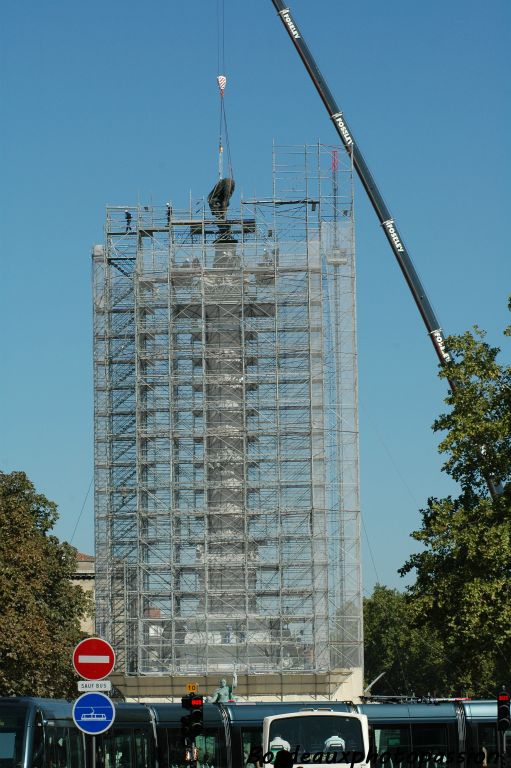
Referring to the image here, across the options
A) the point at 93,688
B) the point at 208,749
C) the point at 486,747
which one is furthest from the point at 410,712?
the point at 93,688

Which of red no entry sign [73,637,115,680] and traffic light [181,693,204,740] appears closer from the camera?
red no entry sign [73,637,115,680]

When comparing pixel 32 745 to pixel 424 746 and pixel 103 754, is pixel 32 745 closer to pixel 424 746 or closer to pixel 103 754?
pixel 103 754

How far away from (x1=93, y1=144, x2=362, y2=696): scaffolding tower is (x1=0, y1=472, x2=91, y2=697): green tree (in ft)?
6.00

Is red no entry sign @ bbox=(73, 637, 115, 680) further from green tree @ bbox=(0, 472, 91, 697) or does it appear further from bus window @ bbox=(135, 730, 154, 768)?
green tree @ bbox=(0, 472, 91, 697)

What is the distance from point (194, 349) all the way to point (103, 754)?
3556 cm

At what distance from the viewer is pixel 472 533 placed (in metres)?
40.4

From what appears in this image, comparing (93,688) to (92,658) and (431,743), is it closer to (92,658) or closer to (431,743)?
(92,658)

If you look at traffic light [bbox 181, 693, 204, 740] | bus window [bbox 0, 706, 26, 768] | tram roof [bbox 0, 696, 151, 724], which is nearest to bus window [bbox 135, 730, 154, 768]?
tram roof [bbox 0, 696, 151, 724]

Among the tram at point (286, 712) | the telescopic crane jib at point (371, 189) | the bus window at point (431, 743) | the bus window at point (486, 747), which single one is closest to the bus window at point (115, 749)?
the tram at point (286, 712)

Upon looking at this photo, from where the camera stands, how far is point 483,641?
40031 mm

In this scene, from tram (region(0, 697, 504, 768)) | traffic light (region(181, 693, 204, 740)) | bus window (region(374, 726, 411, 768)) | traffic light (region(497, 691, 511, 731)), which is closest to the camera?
traffic light (region(181, 693, 204, 740))

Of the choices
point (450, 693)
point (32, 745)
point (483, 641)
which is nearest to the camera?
point (32, 745)

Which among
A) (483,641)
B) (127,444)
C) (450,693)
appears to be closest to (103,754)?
(483,641)

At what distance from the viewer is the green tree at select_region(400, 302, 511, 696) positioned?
39.6 meters
